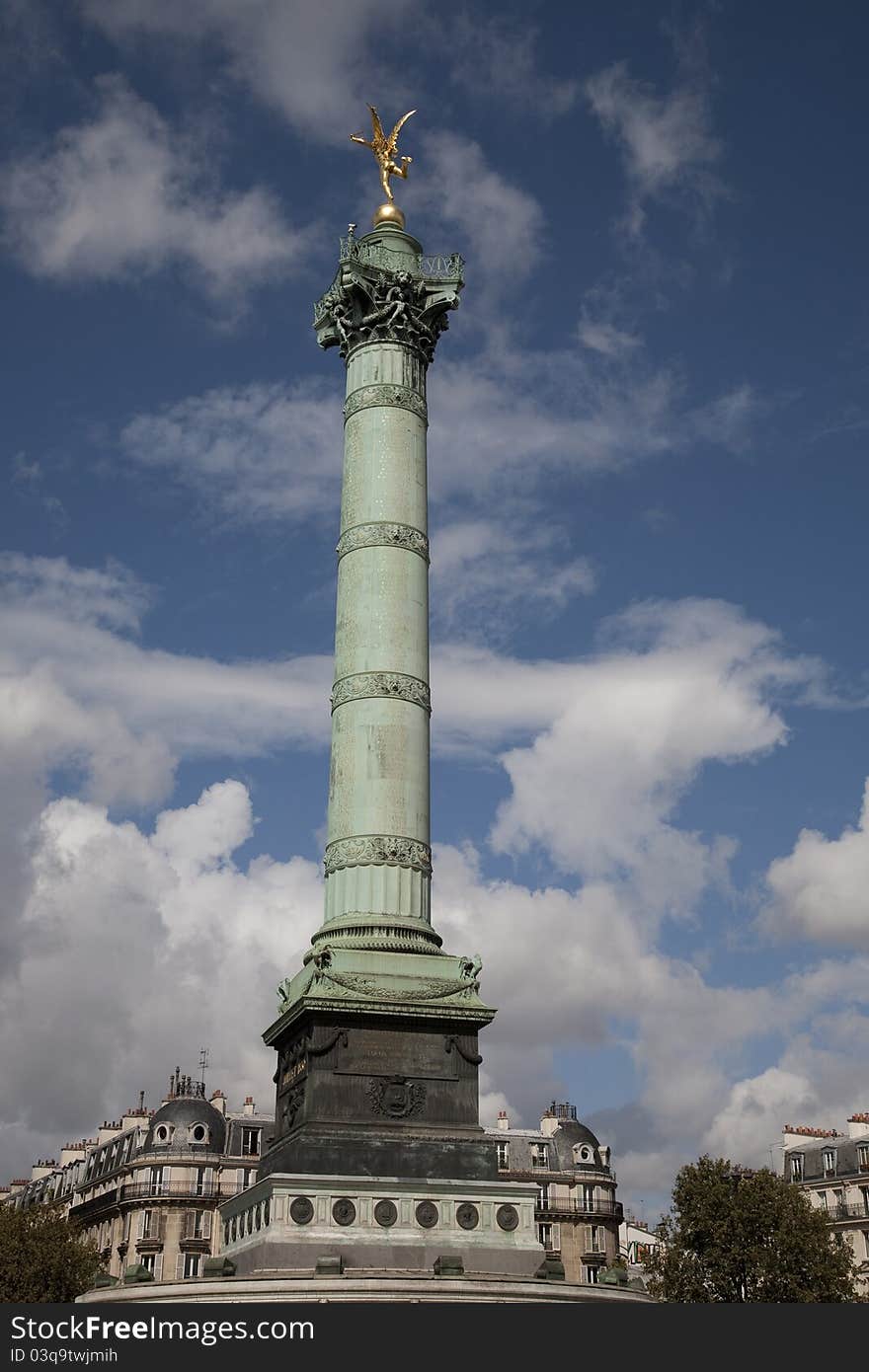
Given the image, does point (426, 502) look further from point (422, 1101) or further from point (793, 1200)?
point (793, 1200)

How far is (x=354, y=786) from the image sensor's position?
3572 centimetres

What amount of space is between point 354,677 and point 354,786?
9.57 feet

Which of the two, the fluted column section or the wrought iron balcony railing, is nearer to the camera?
the fluted column section

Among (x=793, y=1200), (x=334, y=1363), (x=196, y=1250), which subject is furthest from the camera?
(x=196, y=1250)

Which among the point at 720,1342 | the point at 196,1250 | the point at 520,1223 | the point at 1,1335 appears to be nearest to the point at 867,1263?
the point at 196,1250

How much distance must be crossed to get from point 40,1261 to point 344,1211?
33051 mm

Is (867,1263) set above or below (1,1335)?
above

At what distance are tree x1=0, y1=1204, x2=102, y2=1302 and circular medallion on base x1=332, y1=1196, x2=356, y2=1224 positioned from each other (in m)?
30.8

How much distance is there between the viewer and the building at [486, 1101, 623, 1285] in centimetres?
7619

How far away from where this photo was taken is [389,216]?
42.7 metres

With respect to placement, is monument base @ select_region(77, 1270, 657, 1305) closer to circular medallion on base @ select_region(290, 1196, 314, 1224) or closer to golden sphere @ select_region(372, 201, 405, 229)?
circular medallion on base @ select_region(290, 1196, 314, 1224)

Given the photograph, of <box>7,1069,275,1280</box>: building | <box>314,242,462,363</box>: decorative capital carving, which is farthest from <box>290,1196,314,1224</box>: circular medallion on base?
<box>7,1069,275,1280</box>: building

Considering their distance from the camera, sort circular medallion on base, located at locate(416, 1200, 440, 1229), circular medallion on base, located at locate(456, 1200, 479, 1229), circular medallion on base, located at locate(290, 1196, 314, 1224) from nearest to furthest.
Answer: circular medallion on base, located at locate(290, 1196, 314, 1224), circular medallion on base, located at locate(416, 1200, 440, 1229), circular medallion on base, located at locate(456, 1200, 479, 1229)

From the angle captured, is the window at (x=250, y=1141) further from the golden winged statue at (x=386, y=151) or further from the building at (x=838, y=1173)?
the golden winged statue at (x=386, y=151)
